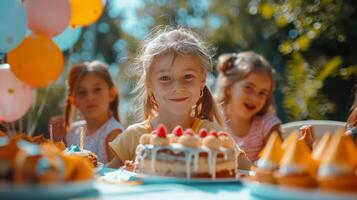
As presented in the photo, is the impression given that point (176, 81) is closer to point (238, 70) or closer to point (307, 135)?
point (307, 135)

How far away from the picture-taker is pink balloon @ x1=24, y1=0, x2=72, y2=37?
3.43 meters

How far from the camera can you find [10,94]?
3.47 meters

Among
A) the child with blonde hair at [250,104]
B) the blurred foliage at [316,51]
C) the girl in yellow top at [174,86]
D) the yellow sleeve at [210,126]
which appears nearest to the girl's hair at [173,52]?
the girl in yellow top at [174,86]

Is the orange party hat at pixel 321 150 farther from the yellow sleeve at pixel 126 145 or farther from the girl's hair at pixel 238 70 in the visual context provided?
the girl's hair at pixel 238 70

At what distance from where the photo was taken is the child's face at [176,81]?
239cm

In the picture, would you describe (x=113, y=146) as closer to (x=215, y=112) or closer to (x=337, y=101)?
(x=215, y=112)

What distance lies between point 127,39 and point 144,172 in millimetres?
13872

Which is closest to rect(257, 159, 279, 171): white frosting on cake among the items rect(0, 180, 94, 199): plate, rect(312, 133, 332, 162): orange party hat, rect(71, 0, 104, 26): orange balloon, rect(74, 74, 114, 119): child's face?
rect(312, 133, 332, 162): orange party hat

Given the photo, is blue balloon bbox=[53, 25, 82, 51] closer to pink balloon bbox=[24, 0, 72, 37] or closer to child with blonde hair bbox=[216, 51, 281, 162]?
pink balloon bbox=[24, 0, 72, 37]

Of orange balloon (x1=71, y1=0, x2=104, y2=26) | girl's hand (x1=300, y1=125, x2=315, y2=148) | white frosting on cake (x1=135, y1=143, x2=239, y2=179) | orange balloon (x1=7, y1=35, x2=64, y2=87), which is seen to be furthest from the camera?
orange balloon (x1=71, y1=0, x2=104, y2=26)

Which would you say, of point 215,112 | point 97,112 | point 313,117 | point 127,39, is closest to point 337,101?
point 313,117

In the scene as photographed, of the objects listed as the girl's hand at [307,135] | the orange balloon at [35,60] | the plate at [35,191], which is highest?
the orange balloon at [35,60]

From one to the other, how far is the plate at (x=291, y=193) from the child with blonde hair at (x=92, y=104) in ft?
8.22

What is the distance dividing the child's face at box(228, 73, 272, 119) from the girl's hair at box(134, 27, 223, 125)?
1003 mm
